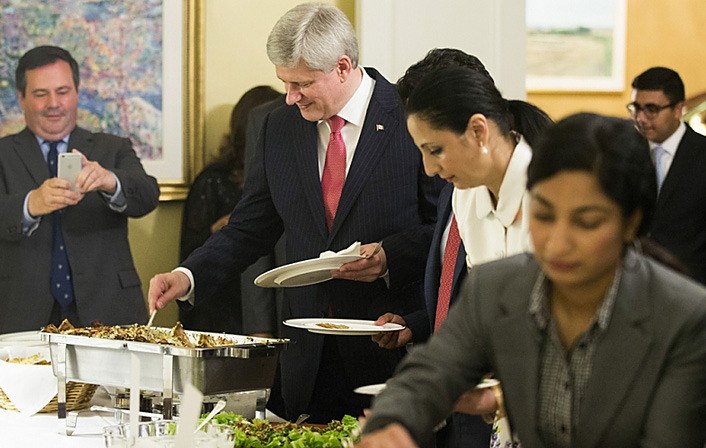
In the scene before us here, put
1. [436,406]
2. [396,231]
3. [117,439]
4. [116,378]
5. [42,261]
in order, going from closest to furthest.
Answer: [436,406], [117,439], [116,378], [396,231], [42,261]

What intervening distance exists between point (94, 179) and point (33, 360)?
1315mm

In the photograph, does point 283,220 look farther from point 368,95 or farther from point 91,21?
point 91,21

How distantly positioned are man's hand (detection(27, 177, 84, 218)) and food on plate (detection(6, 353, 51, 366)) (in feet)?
3.84

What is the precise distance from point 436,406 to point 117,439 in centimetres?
97

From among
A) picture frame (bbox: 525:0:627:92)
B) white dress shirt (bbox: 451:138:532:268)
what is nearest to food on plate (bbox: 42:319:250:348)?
white dress shirt (bbox: 451:138:532:268)

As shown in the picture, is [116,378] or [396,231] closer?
[116,378]

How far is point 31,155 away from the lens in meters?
4.40

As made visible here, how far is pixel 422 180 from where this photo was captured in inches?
124

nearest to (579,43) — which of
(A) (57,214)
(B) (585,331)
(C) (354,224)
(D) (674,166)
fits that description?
(D) (674,166)

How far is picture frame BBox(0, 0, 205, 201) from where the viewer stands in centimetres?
455

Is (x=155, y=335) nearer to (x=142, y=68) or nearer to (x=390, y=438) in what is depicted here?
(x=390, y=438)

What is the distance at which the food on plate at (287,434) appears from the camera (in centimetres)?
234

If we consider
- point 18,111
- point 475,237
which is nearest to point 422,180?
point 475,237

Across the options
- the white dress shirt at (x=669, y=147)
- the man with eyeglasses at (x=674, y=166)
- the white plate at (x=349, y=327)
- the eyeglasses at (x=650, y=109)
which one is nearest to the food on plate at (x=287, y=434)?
the white plate at (x=349, y=327)
